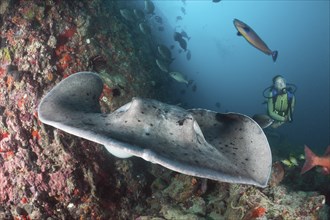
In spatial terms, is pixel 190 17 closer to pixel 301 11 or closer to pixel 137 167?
pixel 301 11

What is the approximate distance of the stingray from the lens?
69.5 inches

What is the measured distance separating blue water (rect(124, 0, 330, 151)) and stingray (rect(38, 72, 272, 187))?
2874 inches

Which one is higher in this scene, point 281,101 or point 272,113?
point 281,101

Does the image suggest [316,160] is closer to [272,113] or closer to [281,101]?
[272,113]

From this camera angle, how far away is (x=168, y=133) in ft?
7.02

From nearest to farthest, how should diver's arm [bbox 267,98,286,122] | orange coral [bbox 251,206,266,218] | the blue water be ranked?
1. orange coral [bbox 251,206,266,218]
2. diver's arm [bbox 267,98,286,122]
3. the blue water

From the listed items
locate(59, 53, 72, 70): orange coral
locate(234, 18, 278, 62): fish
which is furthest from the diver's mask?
locate(59, 53, 72, 70): orange coral

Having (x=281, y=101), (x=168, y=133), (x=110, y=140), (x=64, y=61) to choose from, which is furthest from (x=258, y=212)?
(x=64, y=61)

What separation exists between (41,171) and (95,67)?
7.15 feet

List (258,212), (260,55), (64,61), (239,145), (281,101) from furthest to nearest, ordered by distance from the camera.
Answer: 1. (260,55)
2. (281,101)
3. (64,61)
4. (258,212)
5. (239,145)

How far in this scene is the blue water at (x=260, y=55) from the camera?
83.4 m

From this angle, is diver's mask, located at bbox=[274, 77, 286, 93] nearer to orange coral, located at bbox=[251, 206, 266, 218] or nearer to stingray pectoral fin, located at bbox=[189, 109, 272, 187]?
orange coral, located at bbox=[251, 206, 266, 218]

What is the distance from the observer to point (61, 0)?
5.36 meters

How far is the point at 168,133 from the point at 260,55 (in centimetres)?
14461
